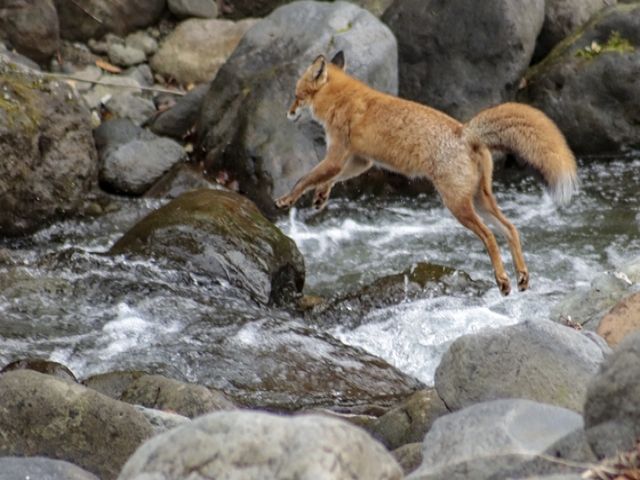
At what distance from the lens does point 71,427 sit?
18.1ft

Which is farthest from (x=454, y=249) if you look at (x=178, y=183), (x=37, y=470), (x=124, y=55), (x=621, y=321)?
(x=37, y=470)

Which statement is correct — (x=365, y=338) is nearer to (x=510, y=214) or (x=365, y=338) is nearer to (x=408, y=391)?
(x=408, y=391)

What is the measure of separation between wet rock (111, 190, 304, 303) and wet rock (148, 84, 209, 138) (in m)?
4.23

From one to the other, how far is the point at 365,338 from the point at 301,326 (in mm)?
578

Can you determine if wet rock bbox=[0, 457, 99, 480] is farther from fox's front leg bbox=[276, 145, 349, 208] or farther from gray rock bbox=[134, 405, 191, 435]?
fox's front leg bbox=[276, 145, 349, 208]

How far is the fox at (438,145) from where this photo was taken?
9164 mm

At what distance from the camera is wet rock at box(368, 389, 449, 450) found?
6312 mm

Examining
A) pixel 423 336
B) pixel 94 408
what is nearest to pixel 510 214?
→ pixel 423 336

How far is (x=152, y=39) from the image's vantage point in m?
16.2

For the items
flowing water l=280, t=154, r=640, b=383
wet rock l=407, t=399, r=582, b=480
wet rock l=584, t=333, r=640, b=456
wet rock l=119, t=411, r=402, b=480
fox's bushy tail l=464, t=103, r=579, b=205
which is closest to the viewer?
wet rock l=119, t=411, r=402, b=480

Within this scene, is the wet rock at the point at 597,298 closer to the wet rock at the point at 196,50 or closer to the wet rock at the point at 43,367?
the wet rock at the point at 43,367

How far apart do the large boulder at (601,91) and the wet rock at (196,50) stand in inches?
171

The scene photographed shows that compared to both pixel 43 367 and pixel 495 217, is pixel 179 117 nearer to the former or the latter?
pixel 495 217

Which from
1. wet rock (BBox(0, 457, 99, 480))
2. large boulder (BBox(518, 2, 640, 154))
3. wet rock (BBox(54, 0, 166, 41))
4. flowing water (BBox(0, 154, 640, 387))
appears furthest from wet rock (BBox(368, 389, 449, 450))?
wet rock (BBox(54, 0, 166, 41))
